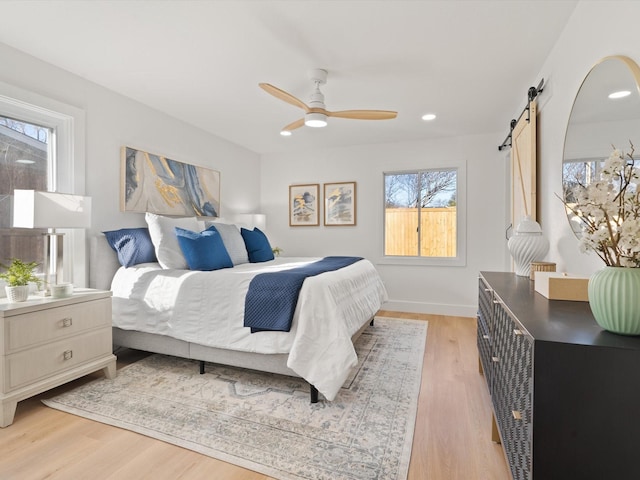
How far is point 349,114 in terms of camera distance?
9.44 feet

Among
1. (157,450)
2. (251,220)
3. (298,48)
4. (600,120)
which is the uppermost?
(298,48)

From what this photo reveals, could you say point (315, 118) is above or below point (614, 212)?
above

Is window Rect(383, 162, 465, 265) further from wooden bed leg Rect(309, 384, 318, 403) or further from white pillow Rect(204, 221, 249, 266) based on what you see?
wooden bed leg Rect(309, 384, 318, 403)

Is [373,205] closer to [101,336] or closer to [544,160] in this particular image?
[544,160]

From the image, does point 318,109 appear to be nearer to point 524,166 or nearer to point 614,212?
point 524,166

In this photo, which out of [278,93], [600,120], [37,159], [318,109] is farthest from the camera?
[318,109]

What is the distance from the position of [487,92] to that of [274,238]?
11.9 ft

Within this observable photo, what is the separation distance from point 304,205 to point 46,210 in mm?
3498

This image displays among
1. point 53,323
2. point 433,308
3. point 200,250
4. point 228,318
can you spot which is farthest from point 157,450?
point 433,308

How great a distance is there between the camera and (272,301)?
2.21 meters

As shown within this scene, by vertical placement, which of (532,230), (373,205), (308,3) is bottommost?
(532,230)

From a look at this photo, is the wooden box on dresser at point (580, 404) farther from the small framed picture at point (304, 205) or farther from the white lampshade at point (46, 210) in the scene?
the small framed picture at point (304, 205)

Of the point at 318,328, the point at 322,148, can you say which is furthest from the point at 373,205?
the point at 318,328

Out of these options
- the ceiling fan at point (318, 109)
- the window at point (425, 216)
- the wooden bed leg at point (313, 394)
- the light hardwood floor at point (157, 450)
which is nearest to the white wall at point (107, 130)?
the light hardwood floor at point (157, 450)
